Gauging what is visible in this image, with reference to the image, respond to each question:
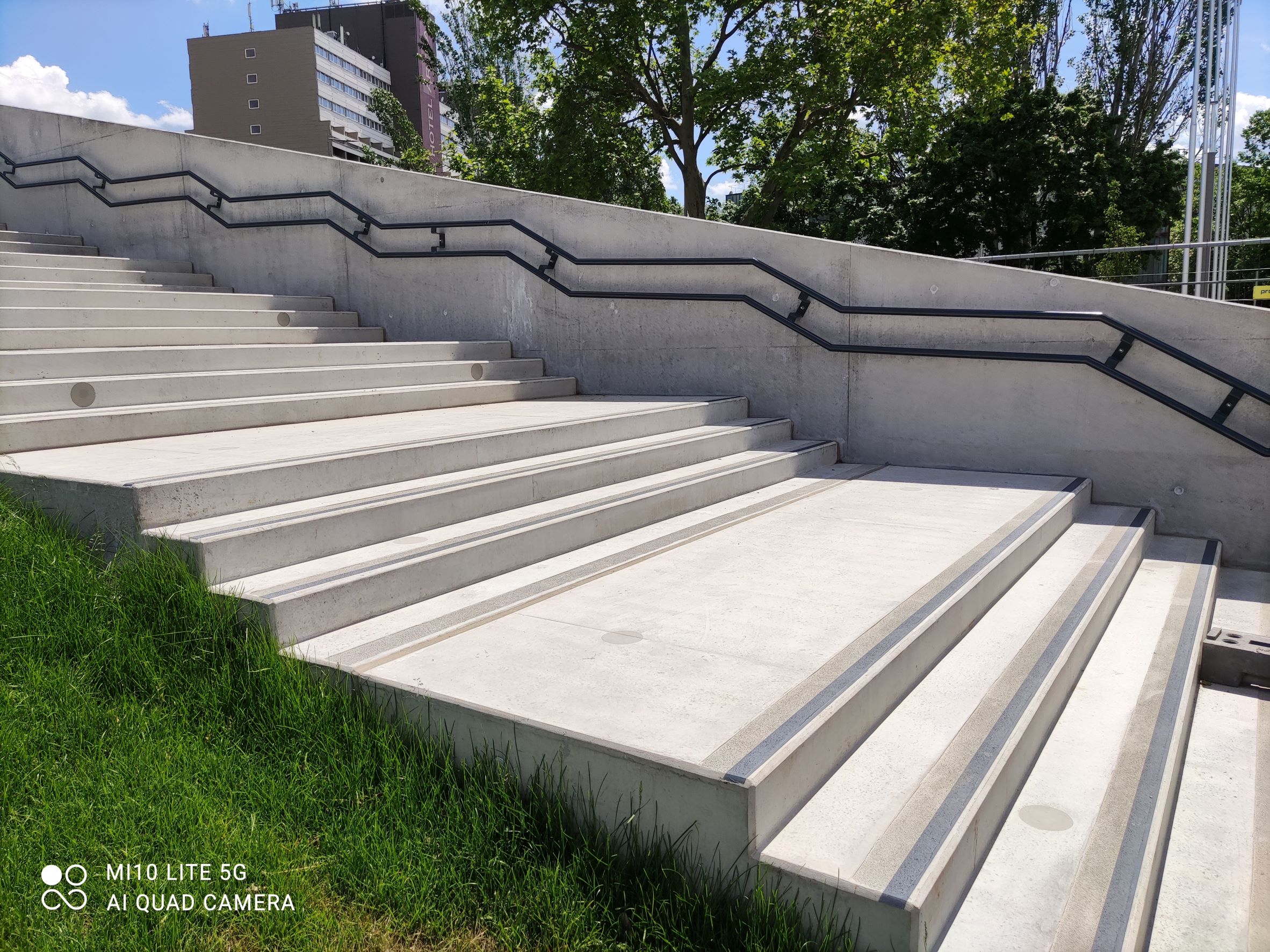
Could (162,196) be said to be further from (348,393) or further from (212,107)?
(212,107)

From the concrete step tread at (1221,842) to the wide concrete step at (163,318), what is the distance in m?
6.65

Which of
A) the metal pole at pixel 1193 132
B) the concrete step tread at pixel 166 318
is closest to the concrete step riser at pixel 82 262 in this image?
the concrete step tread at pixel 166 318

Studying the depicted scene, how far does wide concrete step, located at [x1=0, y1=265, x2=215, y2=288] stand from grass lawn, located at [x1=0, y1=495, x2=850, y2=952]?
5.04m

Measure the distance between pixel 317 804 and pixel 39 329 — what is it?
472cm

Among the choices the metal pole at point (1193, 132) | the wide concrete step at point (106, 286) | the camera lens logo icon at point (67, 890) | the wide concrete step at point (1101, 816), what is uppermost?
the metal pole at point (1193, 132)

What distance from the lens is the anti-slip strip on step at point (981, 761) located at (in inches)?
79.0

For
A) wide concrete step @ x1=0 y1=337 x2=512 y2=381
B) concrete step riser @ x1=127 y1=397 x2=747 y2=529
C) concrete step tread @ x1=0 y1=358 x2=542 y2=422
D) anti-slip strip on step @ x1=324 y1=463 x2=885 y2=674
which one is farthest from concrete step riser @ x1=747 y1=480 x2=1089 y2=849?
wide concrete step @ x1=0 y1=337 x2=512 y2=381

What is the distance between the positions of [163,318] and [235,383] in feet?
5.20

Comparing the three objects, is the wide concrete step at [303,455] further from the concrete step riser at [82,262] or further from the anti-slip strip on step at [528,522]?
Result: the concrete step riser at [82,262]

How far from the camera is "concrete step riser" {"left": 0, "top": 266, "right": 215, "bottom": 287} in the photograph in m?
7.24

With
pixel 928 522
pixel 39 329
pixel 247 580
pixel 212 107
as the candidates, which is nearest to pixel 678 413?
pixel 928 522

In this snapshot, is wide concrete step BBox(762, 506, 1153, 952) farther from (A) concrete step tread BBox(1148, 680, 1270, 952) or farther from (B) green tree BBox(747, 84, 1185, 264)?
(B) green tree BBox(747, 84, 1185, 264)

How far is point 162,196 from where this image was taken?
364 inches

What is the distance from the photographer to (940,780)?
242cm
